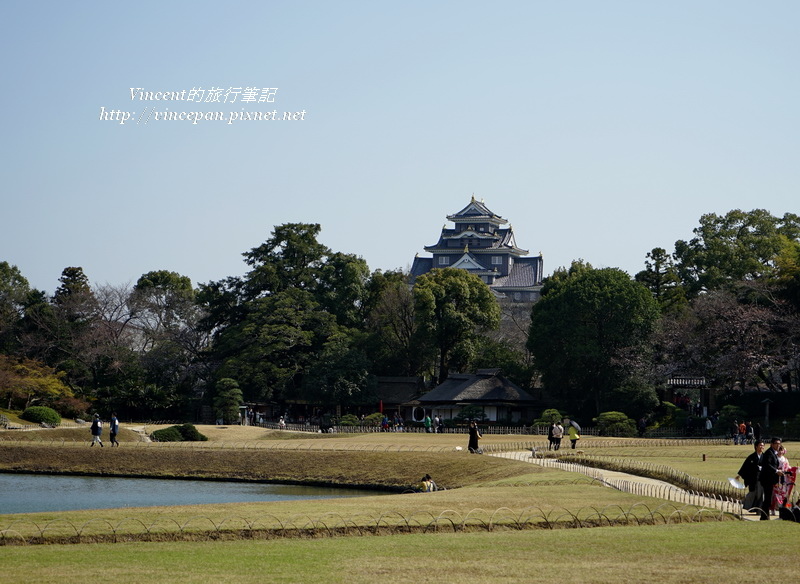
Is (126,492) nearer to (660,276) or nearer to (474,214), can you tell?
(660,276)

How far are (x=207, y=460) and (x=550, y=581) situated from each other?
32.5 metres

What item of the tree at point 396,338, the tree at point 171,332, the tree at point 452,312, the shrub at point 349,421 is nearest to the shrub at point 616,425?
the shrub at point 349,421

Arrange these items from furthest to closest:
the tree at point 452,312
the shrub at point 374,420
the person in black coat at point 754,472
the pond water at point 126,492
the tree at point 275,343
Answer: the tree at point 275,343 < the tree at point 452,312 < the shrub at point 374,420 < the pond water at point 126,492 < the person in black coat at point 754,472

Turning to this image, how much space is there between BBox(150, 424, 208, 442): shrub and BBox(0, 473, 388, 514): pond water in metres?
9.36

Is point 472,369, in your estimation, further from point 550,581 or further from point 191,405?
point 550,581

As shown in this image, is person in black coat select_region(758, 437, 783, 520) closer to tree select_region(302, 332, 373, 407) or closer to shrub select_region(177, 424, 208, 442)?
shrub select_region(177, 424, 208, 442)

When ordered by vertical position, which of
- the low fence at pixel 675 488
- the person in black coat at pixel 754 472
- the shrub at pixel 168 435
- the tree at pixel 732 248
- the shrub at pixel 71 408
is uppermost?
the tree at pixel 732 248

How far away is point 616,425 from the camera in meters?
57.0

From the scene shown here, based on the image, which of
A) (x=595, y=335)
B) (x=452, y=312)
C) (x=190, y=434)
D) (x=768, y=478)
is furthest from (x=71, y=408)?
(x=768, y=478)

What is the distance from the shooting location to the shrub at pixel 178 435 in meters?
52.5

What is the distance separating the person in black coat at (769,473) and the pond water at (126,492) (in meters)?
16.3

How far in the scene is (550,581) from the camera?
14422mm

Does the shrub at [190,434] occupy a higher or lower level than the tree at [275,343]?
lower

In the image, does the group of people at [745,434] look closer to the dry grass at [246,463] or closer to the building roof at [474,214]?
the dry grass at [246,463]
